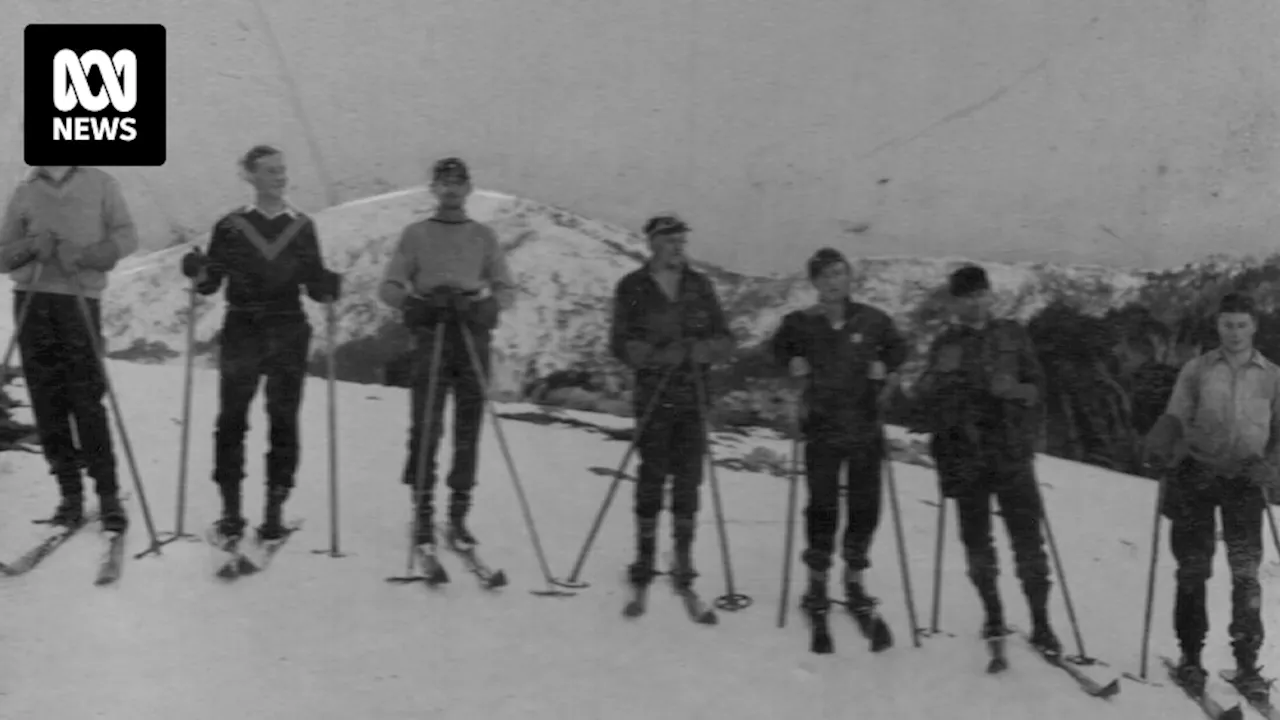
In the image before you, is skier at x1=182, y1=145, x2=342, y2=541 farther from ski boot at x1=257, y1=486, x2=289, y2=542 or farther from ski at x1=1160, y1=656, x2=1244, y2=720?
ski at x1=1160, y1=656, x2=1244, y2=720

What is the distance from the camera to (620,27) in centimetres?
320

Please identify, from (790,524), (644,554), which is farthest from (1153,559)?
(644,554)

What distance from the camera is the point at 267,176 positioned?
9.62ft

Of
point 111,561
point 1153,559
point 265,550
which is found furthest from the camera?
point 1153,559

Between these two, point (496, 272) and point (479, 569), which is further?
point (496, 272)

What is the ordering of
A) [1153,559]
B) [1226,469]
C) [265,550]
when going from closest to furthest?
[265,550]
[1226,469]
[1153,559]

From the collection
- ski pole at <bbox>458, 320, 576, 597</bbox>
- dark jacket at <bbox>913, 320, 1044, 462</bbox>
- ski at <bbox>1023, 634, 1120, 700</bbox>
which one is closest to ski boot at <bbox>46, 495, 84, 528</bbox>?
ski pole at <bbox>458, 320, 576, 597</bbox>

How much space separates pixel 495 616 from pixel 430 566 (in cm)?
20

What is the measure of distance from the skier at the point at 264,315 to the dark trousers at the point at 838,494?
1.16 m

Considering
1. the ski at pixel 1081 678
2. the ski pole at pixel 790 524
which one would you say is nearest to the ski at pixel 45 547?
the ski pole at pixel 790 524

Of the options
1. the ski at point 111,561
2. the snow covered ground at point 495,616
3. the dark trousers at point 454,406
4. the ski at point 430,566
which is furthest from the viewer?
the dark trousers at point 454,406

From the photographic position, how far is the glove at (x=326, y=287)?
2.93 m

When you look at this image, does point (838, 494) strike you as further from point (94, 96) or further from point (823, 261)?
point (94, 96)

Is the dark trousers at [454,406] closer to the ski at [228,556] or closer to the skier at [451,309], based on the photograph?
the skier at [451,309]
